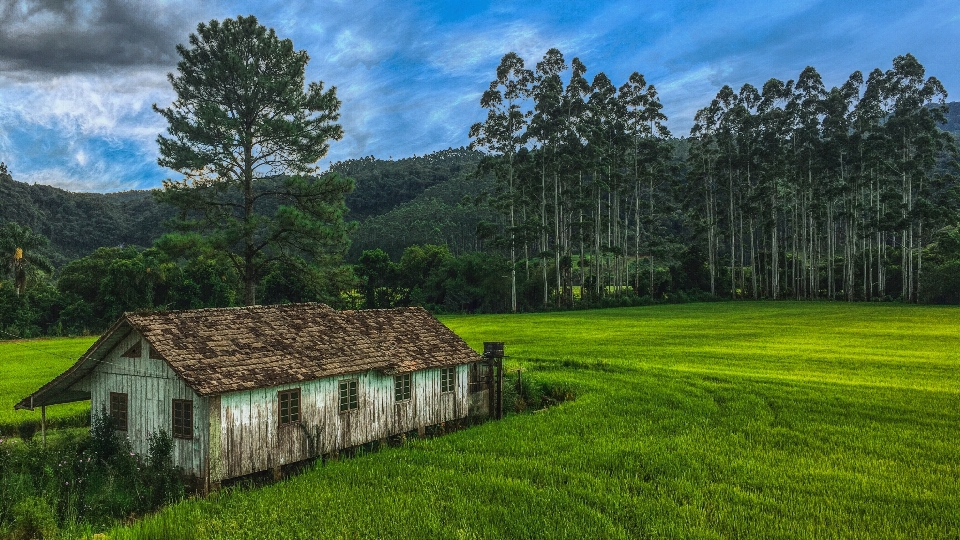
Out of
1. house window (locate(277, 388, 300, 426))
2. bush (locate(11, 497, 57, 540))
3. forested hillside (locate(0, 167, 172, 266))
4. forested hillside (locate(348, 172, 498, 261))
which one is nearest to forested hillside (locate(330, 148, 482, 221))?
forested hillside (locate(348, 172, 498, 261))

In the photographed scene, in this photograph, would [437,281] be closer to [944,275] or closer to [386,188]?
[944,275]

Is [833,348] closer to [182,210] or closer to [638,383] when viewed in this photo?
[638,383]

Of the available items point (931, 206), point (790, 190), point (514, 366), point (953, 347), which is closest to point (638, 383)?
point (514, 366)

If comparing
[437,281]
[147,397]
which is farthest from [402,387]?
[437,281]

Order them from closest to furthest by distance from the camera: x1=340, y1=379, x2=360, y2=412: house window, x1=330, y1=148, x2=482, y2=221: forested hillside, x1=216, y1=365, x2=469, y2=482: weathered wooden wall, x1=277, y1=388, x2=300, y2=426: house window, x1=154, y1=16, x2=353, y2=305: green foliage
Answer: x1=216, y1=365, x2=469, y2=482: weathered wooden wall → x1=277, y1=388, x2=300, y2=426: house window → x1=340, y1=379, x2=360, y2=412: house window → x1=154, y1=16, x2=353, y2=305: green foliage → x1=330, y1=148, x2=482, y2=221: forested hillside

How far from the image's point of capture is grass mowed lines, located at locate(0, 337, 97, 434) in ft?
71.3

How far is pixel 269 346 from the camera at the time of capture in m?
17.0

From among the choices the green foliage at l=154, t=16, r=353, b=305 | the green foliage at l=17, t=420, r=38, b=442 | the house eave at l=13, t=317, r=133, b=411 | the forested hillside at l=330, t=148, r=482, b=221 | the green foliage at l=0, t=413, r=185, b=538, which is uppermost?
the forested hillside at l=330, t=148, r=482, b=221

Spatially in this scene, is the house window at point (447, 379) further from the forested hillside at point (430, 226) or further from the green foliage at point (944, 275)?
the forested hillside at point (430, 226)

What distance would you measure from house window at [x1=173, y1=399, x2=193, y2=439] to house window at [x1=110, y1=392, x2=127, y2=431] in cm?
224

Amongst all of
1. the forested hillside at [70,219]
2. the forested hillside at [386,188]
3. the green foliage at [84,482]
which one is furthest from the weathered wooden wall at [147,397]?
the forested hillside at [386,188]

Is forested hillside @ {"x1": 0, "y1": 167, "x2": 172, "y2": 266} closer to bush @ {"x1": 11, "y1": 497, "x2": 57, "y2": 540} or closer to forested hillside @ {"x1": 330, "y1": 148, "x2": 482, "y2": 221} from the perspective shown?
forested hillside @ {"x1": 330, "y1": 148, "x2": 482, "y2": 221}

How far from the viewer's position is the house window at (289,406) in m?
15.9

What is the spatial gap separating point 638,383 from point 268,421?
52.4 feet
